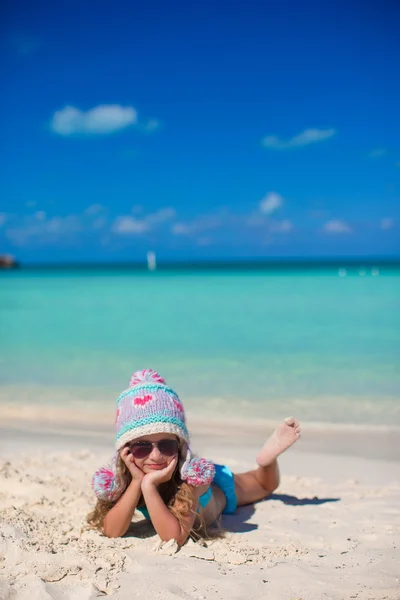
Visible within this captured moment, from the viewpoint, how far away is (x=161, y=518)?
3078mm

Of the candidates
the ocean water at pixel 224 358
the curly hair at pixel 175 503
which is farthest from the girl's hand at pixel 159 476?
the ocean water at pixel 224 358

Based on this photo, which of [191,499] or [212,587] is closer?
[212,587]

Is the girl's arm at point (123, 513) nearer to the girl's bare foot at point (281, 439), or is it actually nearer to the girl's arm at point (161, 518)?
the girl's arm at point (161, 518)

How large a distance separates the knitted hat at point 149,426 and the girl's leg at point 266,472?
640 mm

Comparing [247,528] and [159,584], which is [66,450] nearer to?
[247,528]

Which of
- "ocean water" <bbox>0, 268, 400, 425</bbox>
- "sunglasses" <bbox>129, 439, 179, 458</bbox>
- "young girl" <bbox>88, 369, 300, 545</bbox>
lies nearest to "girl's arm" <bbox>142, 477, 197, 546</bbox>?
"young girl" <bbox>88, 369, 300, 545</bbox>

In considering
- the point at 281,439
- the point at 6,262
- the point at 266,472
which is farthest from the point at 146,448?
the point at 6,262

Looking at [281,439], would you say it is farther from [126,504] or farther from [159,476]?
[126,504]

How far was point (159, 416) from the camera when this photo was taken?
3.14 meters

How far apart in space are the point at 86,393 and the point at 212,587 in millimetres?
4977

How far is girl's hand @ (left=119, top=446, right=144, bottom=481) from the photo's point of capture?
3156 mm

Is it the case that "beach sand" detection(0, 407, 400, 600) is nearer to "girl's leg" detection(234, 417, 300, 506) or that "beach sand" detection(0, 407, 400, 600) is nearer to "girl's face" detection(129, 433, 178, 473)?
"girl's leg" detection(234, 417, 300, 506)

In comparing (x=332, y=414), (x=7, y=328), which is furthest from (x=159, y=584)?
(x=7, y=328)

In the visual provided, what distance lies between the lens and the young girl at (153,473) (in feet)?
10.2
